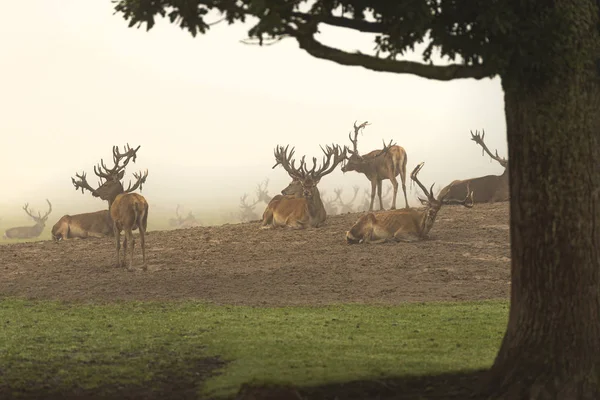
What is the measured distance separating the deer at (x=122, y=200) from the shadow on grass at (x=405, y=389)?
10341 mm

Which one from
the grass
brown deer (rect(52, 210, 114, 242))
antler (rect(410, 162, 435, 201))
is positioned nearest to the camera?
the grass

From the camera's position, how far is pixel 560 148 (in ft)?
25.7

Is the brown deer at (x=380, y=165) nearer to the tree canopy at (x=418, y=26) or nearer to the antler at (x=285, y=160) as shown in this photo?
the antler at (x=285, y=160)

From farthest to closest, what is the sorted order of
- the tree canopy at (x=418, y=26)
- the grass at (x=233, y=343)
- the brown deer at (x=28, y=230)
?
the brown deer at (x=28, y=230)
the grass at (x=233, y=343)
the tree canopy at (x=418, y=26)

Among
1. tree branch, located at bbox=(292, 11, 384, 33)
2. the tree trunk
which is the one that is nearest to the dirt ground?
the tree trunk

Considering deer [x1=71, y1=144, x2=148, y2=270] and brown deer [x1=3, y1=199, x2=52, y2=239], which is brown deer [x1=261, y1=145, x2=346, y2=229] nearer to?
deer [x1=71, y1=144, x2=148, y2=270]

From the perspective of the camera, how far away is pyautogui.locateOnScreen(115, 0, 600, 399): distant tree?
25.7ft

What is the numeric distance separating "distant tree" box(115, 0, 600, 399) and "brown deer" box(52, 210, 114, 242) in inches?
676

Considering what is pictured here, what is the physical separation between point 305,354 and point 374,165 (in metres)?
15.4

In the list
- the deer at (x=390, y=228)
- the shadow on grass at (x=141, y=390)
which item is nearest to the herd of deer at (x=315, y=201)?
the deer at (x=390, y=228)

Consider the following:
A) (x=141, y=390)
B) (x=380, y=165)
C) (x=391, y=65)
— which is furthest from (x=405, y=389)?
(x=380, y=165)

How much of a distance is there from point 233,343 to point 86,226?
14.2 meters

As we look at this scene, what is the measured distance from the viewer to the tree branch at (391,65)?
815cm

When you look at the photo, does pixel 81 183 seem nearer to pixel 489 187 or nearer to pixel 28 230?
pixel 489 187
